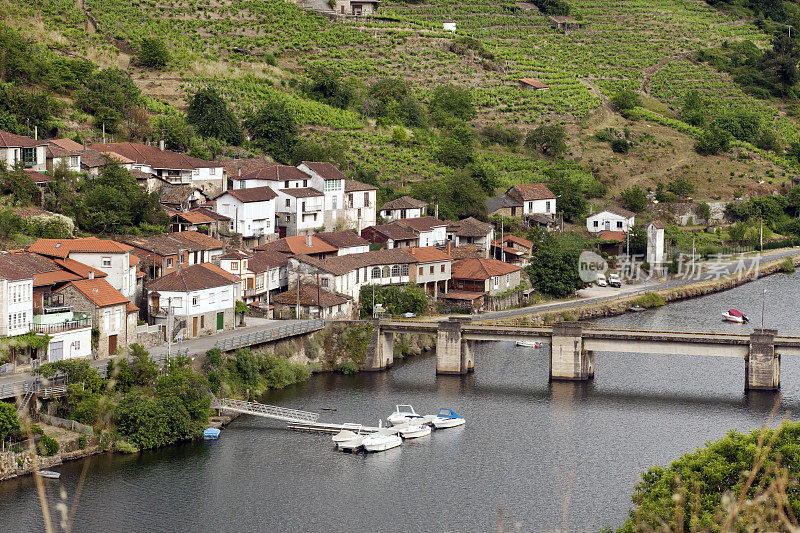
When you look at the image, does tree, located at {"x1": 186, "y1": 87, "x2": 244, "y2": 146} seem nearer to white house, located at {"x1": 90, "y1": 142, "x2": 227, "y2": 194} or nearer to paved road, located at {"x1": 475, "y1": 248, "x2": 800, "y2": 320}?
white house, located at {"x1": 90, "y1": 142, "x2": 227, "y2": 194}

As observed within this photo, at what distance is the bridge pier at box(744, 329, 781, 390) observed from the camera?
211 ft

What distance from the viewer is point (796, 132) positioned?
137250 mm

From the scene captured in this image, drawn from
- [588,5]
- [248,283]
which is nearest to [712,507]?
[248,283]

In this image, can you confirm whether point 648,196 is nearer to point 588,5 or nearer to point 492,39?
point 492,39

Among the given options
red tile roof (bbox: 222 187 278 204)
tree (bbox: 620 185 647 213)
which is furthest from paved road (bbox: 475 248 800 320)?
red tile roof (bbox: 222 187 278 204)

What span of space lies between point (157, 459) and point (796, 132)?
102 m

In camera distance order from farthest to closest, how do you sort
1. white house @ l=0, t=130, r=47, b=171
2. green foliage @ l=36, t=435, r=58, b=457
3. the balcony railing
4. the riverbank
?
the riverbank
white house @ l=0, t=130, r=47, b=171
the balcony railing
green foliage @ l=36, t=435, r=58, b=457

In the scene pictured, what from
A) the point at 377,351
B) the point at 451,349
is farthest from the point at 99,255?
the point at 451,349

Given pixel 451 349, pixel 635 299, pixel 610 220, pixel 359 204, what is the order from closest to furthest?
pixel 451 349, pixel 635 299, pixel 359 204, pixel 610 220

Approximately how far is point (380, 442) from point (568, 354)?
16.1 metres

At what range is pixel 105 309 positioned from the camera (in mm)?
59969

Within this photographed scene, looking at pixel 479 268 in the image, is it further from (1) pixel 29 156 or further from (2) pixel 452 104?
(2) pixel 452 104

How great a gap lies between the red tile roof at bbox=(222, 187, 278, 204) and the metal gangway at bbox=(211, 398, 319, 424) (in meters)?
23.6

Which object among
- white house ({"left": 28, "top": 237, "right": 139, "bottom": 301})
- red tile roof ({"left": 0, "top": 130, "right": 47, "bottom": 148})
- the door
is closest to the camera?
the door
